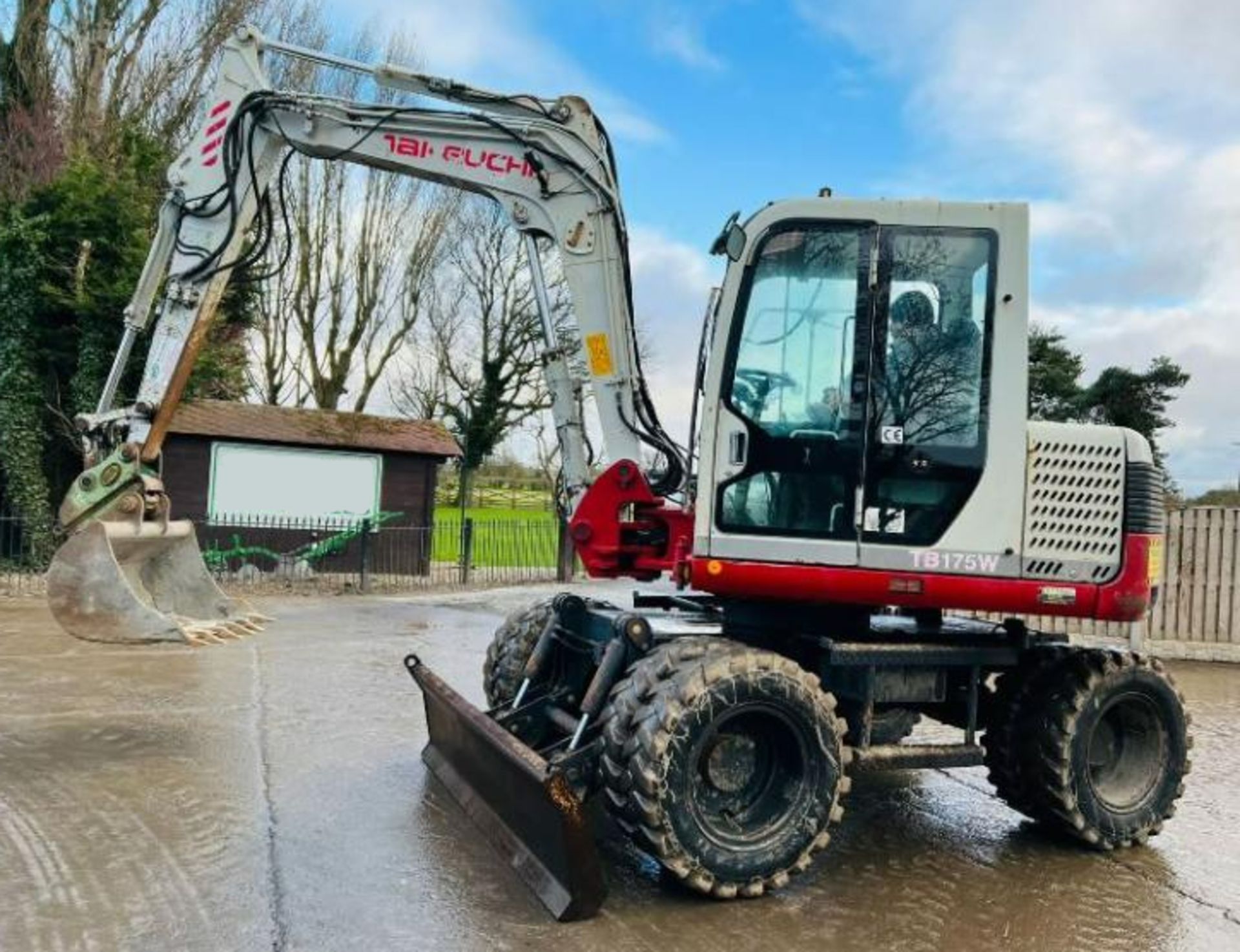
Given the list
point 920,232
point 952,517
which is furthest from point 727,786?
point 920,232

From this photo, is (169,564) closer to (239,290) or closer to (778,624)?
(778,624)

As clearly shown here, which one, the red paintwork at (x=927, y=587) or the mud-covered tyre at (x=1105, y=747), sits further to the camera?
the mud-covered tyre at (x=1105, y=747)

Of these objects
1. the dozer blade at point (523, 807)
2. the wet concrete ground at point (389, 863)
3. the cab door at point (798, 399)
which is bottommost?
the wet concrete ground at point (389, 863)

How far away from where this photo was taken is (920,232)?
15.5 feet

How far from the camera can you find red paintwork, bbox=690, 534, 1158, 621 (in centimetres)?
463

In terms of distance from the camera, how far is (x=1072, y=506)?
4754mm

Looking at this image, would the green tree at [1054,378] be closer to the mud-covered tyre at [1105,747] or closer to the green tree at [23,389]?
the mud-covered tyre at [1105,747]

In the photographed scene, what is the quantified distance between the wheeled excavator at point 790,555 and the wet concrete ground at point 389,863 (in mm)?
214

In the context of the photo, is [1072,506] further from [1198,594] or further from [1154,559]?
[1198,594]

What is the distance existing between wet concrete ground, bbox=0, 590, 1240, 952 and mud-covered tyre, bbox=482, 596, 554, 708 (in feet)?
2.03

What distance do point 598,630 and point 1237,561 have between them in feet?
28.9

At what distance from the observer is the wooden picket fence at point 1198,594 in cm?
1123

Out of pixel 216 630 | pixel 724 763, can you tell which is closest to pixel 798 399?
pixel 724 763

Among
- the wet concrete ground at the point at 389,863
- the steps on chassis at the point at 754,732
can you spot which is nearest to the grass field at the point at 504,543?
the wet concrete ground at the point at 389,863
